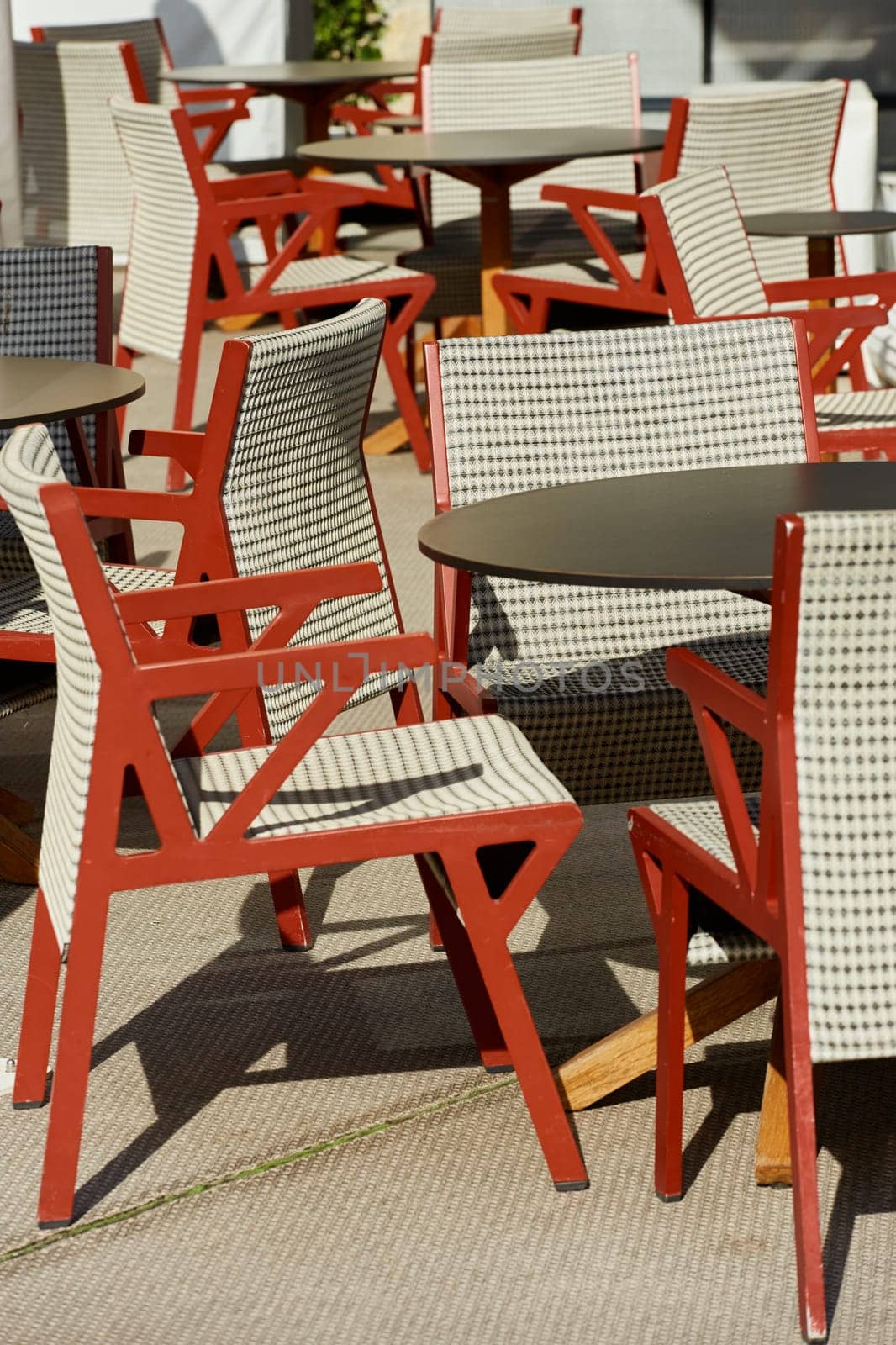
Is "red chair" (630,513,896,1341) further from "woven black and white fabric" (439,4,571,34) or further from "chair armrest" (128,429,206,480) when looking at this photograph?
"woven black and white fabric" (439,4,571,34)

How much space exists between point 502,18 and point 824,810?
765cm

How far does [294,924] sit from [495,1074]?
54cm

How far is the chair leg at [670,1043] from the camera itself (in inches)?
87.5

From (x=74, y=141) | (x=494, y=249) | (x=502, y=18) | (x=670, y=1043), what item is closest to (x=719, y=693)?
(x=670, y=1043)

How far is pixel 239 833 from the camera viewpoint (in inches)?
86.4

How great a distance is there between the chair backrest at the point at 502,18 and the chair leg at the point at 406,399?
3.20m

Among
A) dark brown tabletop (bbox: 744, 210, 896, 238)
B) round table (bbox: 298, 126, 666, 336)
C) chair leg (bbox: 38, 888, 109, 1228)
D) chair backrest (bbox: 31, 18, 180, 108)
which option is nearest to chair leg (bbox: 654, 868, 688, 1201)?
chair leg (bbox: 38, 888, 109, 1228)

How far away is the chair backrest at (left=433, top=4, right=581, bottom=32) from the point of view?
866cm

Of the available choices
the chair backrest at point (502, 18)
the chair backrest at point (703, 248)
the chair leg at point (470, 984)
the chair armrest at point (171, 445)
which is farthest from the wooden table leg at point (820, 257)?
the chair backrest at point (502, 18)

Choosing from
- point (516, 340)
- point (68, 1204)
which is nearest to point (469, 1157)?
point (68, 1204)

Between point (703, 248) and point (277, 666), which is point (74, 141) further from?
point (277, 666)

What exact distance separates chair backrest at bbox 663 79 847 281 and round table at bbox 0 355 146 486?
2.33 metres

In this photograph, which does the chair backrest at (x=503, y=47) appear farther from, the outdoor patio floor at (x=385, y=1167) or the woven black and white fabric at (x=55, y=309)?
the outdoor patio floor at (x=385, y=1167)

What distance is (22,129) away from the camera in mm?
7500
